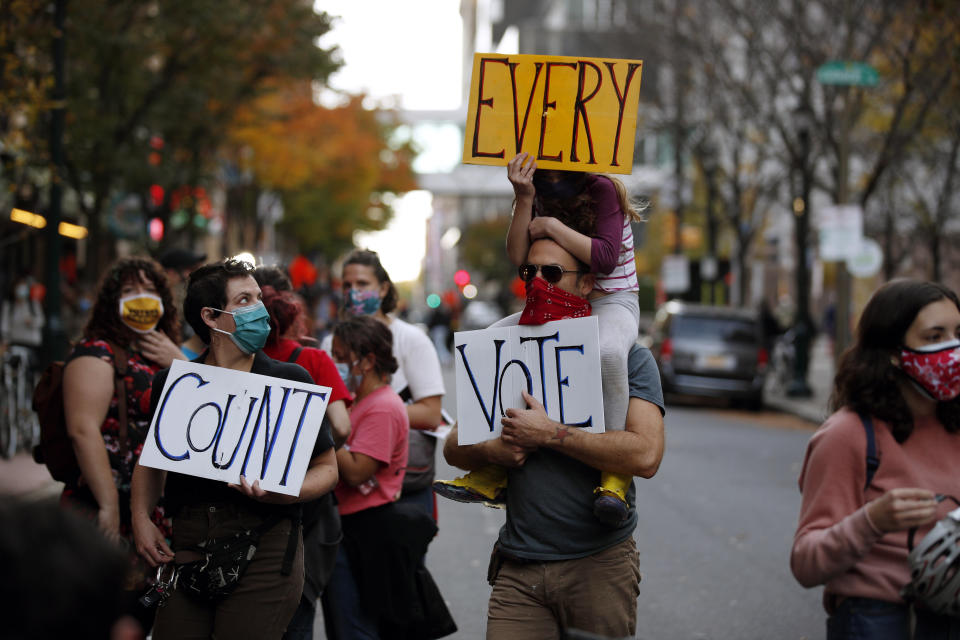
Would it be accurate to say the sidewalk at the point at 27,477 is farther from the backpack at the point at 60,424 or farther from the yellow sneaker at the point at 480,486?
the yellow sneaker at the point at 480,486

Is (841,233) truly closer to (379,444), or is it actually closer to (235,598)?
(379,444)

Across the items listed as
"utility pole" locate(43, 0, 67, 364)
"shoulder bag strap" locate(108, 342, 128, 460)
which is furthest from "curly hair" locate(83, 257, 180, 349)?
"utility pole" locate(43, 0, 67, 364)

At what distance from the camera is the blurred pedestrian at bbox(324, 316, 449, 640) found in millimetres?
5133

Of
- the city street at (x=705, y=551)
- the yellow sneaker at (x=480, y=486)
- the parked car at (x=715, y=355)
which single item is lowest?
the city street at (x=705, y=551)

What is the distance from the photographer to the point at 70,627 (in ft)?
5.64

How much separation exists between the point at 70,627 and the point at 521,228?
226cm

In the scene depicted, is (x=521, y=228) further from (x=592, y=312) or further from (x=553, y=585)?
(x=553, y=585)

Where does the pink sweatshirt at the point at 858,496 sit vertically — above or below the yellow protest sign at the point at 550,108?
below

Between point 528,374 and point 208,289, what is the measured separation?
1.15m

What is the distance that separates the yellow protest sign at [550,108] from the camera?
13.0 ft

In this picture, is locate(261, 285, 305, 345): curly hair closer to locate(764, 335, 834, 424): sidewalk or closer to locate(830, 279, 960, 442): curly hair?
locate(830, 279, 960, 442): curly hair

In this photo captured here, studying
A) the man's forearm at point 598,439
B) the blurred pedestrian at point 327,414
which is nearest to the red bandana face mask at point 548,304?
the man's forearm at point 598,439

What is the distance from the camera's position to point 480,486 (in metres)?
3.83

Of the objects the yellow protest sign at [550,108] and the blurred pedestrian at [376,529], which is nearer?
the yellow protest sign at [550,108]
